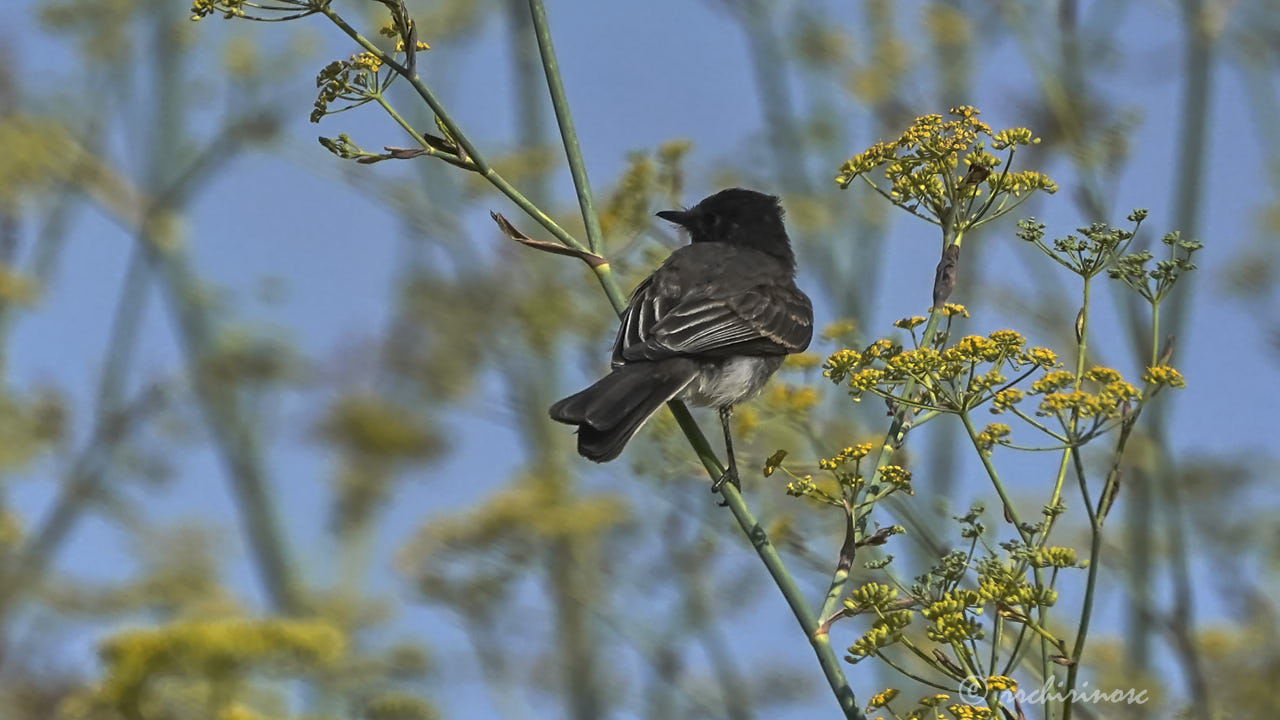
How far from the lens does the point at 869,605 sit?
6.85 ft

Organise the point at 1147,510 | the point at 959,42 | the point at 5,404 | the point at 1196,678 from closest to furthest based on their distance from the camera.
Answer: the point at 1196,678
the point at 1147,510
the point at 959,42
the point at 5,404

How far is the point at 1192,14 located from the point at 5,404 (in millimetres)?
5257

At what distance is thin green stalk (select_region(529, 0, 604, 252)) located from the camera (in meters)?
2.40

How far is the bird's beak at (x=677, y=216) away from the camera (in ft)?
15.2

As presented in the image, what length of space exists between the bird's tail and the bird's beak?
1.21 metres

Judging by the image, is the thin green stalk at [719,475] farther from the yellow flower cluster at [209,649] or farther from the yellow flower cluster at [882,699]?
the yellow flower cluster at [209,649]

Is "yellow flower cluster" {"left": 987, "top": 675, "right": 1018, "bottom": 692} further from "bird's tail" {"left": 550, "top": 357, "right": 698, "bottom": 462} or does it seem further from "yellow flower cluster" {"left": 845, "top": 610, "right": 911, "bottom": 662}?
"bird's tail" {"left": 550, "top": 357, "right": 698, "bottom": 462}

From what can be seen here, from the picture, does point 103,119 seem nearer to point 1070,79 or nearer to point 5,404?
point 5,404

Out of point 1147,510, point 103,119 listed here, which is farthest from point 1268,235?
point 103,119

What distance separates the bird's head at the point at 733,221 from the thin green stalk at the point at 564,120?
2.42 meters

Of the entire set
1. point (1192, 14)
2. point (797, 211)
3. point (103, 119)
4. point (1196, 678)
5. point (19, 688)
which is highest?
→ point (103, 119)

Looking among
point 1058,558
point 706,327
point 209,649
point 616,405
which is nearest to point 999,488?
point 1058,558

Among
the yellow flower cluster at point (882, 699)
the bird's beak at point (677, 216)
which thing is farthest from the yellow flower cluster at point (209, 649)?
the yellow flower cluster at point (882, 699)

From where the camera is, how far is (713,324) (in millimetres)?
3953
